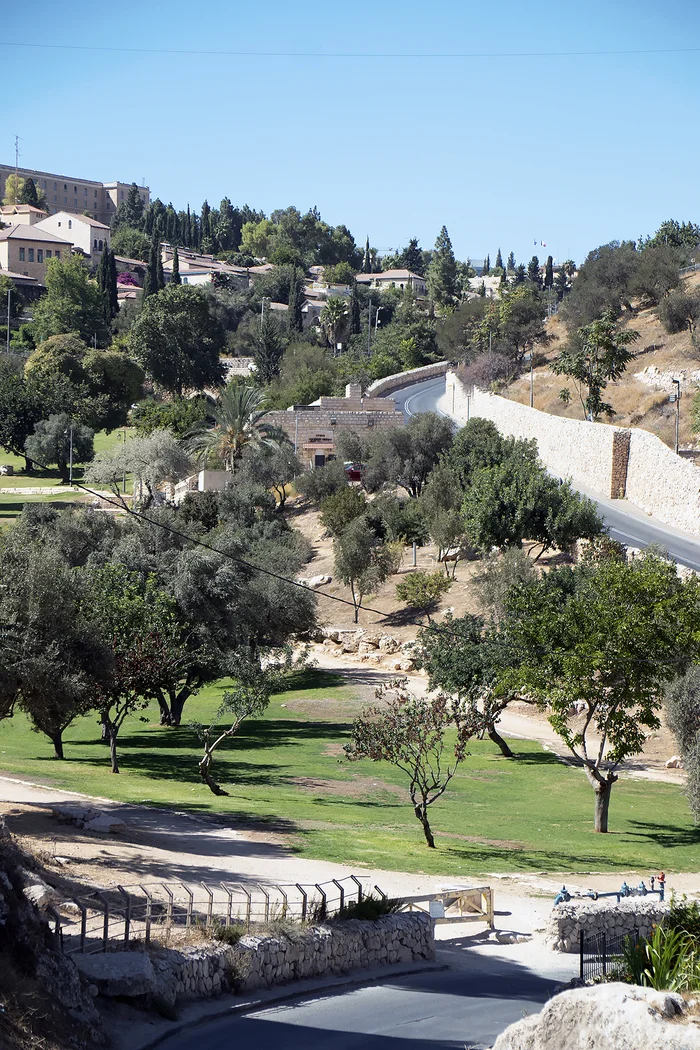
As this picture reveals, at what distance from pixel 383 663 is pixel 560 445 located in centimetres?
2197

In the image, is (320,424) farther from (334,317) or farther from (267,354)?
(334,317)

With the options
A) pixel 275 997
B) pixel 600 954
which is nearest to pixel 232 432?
pixel 600 954

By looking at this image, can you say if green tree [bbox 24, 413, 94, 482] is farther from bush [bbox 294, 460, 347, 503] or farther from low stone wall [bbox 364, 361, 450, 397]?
low stone wall [bbox 364, 361, 450, 397]

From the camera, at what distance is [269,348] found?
119688 mm

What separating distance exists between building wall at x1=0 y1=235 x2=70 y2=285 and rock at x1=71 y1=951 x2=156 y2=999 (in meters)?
157

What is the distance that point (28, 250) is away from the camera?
167375mm

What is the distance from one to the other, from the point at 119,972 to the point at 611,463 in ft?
167

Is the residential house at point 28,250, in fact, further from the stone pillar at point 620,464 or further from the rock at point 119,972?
the rock at point 119,972

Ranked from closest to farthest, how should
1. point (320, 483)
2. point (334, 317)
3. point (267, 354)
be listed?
point (320, 483) → point (267, 354) → point (334, 317)

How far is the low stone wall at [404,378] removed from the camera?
→ 105562mm

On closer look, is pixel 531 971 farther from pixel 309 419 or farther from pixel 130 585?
pixel 309 419

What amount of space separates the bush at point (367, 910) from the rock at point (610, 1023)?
23.0 feet

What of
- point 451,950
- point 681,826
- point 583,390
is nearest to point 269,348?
point 583,390

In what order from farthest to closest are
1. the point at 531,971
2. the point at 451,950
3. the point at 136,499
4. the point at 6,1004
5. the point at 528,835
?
the point at 136,499, the point at 528,835, the point at 451,950, the point at 531,971, the point at 6,1004
